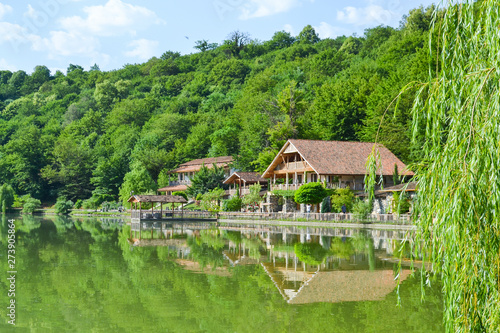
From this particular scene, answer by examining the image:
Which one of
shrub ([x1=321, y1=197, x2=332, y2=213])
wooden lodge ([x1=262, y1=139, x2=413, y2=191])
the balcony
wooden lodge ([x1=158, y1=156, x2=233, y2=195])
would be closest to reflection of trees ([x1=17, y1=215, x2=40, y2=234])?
wooden lodge ([x1=262, y1=139, x2=413, y2=191])

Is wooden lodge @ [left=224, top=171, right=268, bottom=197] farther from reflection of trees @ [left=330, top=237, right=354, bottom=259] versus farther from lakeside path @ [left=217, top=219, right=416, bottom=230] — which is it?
reflection of trees @ [left=330, top=237, right=354, bottom=259]

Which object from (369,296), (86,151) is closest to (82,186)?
(86,151)

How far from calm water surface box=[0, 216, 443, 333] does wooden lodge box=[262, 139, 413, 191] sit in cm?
2358

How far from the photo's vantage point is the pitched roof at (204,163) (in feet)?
237

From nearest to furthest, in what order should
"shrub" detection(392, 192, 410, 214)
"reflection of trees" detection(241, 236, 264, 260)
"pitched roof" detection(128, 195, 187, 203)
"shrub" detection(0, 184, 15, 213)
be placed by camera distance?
"shrub" detection(392, 192, 410, 214)
"reflection of trees" detection(241, 236, 264, 260)
"pitched roof" detection(128, 195, 187, 203)
"shrub" detection(0, 184, 15, 213)

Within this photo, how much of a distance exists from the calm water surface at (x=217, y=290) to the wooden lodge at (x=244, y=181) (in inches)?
1318

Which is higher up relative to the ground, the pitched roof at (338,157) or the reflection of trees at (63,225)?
the pitched roof at (338,157)

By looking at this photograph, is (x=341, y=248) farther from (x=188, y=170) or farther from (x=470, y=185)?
(x=188, y=170)

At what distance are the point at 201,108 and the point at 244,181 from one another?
5059cm

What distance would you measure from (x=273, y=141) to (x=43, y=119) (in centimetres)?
8164

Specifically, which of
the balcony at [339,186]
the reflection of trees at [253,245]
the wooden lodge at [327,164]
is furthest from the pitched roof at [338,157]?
the reflection of trees at [253,245]

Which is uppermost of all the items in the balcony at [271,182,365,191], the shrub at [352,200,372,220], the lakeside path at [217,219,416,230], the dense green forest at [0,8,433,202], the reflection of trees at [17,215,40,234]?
the dense green forest at [0,8,433,202]

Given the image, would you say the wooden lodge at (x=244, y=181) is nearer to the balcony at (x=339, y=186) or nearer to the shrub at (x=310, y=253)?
the balcony at (x=339, y=186)

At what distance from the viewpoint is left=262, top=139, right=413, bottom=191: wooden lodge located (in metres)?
50.5
